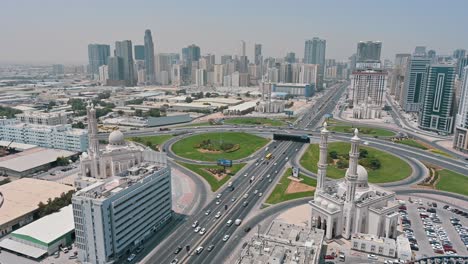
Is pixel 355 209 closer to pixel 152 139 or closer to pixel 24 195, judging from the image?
pixel 24 195

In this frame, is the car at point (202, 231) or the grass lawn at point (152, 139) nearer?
the car at point (202, 231)

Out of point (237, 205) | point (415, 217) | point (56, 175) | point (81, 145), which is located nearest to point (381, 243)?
point (415, 217)

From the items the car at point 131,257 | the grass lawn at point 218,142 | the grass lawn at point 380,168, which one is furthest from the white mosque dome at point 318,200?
the grass lawn at point 218,142

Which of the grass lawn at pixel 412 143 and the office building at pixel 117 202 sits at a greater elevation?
the office building at pixel 117 202

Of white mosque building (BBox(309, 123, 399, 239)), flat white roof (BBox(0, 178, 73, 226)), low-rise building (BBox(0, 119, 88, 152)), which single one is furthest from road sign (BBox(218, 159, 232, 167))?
low-rise building (BBox(0, 119, 88, 152))

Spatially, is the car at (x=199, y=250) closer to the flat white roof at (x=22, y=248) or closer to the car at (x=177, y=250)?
the car at (x=177, y=250)

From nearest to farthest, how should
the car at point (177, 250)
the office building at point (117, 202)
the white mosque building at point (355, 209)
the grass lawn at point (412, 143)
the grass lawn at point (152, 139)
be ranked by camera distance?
the office building at point (117, 202) < the car at point (177, 250) < the white mosque building at point (355, 209) < the grass lawn at point (412, 143) < the grass lawn at point (152, 139)

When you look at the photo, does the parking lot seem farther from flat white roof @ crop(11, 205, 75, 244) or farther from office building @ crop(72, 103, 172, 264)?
flat white roof @ crop(11, 205, 75, 244)
